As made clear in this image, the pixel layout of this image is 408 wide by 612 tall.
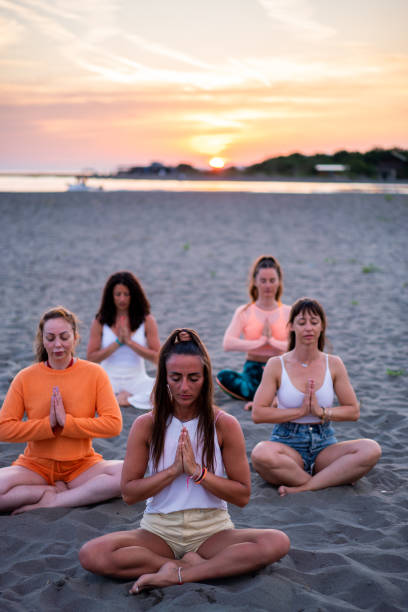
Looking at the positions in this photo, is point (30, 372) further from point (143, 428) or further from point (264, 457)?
point (264, 457)

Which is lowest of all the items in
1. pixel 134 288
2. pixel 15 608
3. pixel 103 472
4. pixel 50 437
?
pixel 15 608

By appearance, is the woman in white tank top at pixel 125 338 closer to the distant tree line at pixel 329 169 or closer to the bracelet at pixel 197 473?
the bracelet at pixel 197 473

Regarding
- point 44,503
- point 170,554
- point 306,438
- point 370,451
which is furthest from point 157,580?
point 370,451

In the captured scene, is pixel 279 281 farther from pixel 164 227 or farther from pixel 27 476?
pixel 164 227

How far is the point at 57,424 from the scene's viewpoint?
13.1ft

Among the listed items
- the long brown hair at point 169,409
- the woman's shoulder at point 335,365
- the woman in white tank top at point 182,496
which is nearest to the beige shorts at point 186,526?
the woman in white tank top at point 182,496

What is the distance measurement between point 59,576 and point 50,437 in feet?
2.98

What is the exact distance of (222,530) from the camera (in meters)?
3.32

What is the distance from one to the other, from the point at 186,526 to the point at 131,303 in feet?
10.6

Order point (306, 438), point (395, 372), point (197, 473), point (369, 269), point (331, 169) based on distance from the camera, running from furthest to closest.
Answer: point (331, 169)
point (369, 269)
point (395, 372)
point (306, 438)
point (197, 473)

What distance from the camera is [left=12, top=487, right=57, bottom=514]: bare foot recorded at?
161 inches

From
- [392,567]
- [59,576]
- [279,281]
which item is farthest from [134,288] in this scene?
[392,567]

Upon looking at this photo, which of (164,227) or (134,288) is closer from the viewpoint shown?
(134,288)

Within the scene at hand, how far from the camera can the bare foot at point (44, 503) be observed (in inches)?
161
